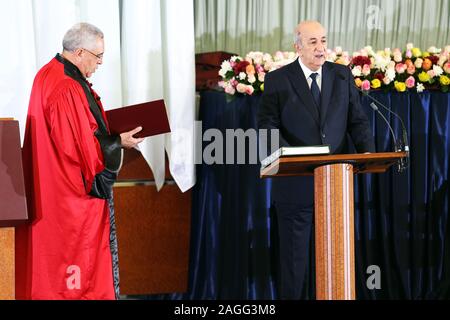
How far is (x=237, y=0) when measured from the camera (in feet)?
20.6

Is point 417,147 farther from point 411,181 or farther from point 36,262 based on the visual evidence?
point 36,262

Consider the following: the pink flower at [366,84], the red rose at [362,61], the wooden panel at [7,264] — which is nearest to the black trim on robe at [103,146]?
the wooden panel at [7,264]

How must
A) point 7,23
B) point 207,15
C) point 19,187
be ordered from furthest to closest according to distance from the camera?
point 207,15 → point 7,23 → point 19,187

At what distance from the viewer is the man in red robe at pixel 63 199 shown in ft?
13.5

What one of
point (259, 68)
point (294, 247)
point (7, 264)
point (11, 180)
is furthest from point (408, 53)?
point (7, 264)

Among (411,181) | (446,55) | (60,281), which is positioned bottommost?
(60,281)

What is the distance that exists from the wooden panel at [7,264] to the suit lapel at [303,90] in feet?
6.02

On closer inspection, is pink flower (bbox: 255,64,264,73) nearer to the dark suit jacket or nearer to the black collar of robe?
the dark suit jacket

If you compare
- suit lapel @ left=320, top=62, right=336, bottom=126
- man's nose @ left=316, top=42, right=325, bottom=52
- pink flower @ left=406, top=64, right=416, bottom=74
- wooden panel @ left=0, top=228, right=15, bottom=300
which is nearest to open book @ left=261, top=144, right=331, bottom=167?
suit lapel @ left=320, top=62, right=336, bottom=126

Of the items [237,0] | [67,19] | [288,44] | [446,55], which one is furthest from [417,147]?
[67,19]

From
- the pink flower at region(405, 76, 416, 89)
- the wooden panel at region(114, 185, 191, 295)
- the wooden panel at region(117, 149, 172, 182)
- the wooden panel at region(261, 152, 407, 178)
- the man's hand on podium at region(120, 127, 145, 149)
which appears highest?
the pink flower at region(405, 76, 416, 89)

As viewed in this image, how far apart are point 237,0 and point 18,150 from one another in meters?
2.84

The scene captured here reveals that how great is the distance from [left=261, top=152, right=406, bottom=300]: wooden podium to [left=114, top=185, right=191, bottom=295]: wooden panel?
205cm

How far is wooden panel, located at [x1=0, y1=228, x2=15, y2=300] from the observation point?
4.14m
